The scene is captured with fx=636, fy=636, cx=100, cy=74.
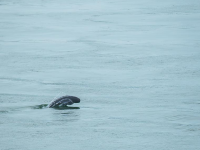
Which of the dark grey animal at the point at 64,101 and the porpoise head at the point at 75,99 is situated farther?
the porpoise head at the point at 75,99

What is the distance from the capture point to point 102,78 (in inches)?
454

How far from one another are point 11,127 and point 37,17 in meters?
10.6

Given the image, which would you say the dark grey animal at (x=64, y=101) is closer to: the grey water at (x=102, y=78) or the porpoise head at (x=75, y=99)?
the porpoise head at (x=75, y=99)

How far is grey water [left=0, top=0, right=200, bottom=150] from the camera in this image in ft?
27.5

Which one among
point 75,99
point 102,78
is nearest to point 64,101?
point 75,99

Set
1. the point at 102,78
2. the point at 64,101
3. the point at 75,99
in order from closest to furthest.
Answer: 1. the point at 64,101
2. the point at 75,99
3. the point at 102,78

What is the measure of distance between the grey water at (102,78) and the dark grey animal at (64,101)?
0.11 metres

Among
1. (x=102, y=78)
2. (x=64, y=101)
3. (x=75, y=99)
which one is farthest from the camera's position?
(x=102, y=78)

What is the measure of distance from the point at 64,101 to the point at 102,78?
1830mm

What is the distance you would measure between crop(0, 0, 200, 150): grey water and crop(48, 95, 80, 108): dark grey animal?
0.11 meters

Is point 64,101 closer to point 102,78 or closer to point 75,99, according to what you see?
point 75,99

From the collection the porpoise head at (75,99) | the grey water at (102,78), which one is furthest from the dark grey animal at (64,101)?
the grey water at (102,78)

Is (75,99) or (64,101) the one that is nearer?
(64,101)

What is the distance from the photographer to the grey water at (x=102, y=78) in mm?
8391
